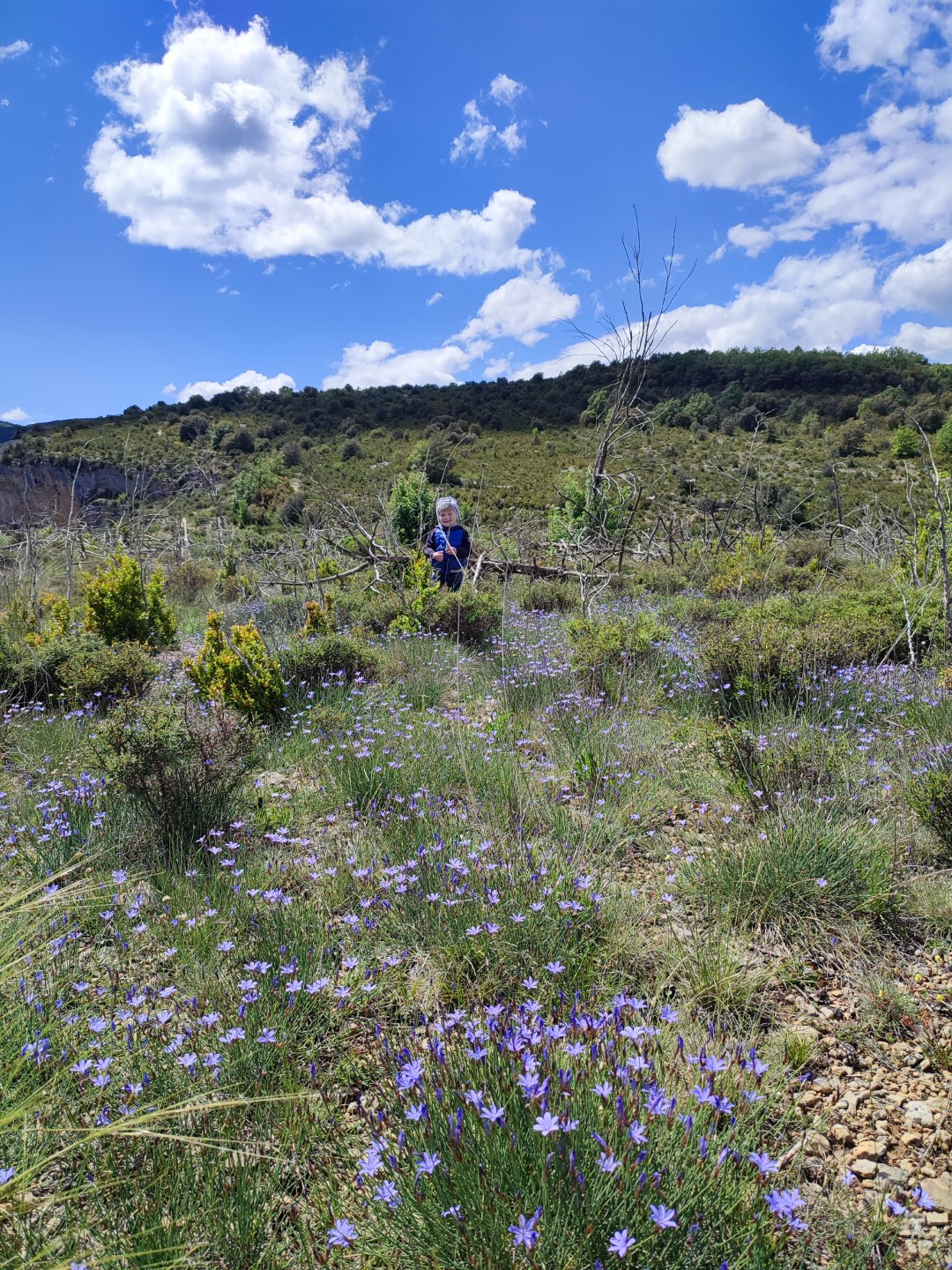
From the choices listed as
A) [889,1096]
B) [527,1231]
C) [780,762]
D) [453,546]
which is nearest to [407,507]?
[453,546]

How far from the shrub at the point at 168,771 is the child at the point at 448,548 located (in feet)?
18.2

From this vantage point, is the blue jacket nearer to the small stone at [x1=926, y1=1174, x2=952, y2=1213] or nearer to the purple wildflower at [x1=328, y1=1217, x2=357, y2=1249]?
the small stone at [x1=926, y1=1174, x2=952, y2=1213]

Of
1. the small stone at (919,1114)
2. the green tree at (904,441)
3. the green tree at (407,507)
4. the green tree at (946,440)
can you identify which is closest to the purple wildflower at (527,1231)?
the small stone at (919,1114)

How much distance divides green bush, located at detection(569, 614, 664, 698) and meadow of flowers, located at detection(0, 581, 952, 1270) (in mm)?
649

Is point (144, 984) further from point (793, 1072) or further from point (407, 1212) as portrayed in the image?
point (793, 1072)

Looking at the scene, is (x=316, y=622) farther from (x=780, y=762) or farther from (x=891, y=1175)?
(x=891, y=1175)

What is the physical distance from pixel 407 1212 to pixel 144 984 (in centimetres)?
133

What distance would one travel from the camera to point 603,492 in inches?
342

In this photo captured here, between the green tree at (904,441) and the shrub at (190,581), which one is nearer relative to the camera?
the shrub at (190,581)

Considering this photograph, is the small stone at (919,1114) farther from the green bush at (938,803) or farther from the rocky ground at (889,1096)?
the green bush at (938,803)

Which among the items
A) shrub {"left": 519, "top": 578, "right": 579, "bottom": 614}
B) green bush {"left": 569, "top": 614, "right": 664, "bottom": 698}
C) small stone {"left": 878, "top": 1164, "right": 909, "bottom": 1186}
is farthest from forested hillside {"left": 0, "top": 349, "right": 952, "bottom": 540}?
small stone {"left": 878, "top": 1164, "right": 909, "bottom": 1186}

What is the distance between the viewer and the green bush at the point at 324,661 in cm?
577

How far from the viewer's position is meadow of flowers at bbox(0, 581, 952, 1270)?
4.34ft

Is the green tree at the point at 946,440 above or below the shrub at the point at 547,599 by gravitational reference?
above
